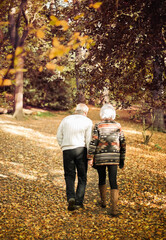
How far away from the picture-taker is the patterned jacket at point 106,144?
416cm

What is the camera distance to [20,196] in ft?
17.5

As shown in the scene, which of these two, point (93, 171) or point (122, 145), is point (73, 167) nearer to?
point (122, 145)

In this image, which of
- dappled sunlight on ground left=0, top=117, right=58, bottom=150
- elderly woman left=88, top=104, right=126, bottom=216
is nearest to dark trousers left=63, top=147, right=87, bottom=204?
elderly woman left=88, top=104, right=126, bottom=216

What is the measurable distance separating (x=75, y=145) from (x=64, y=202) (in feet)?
5.32

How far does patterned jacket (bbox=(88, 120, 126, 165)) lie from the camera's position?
4.16 meters

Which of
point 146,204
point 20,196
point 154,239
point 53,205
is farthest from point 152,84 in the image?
point 20,196

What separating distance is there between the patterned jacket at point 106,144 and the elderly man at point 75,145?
232 millimetres

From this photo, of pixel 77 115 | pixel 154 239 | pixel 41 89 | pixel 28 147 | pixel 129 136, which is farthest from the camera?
pixel 41 89

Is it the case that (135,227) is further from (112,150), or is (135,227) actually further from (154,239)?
(112,150)

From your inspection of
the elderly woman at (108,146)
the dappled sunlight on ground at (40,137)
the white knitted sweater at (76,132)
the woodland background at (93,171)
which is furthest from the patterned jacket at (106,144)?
the dappled sunlight on ground at (40,137)

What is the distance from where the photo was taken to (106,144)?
164 inches

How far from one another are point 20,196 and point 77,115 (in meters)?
2.31

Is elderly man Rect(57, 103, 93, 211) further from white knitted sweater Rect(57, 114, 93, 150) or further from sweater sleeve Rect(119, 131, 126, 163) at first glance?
sweater sleeve Rect(119, 131, 126, 163)

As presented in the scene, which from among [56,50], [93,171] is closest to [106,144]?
[56,50]
